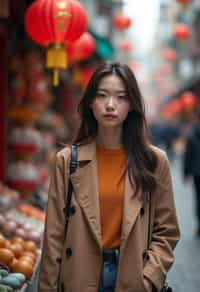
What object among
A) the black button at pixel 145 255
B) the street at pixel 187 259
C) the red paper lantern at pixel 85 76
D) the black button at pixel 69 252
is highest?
the black button at pixel 69 252

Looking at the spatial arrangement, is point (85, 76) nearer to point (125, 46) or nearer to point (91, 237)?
point (125, 46)

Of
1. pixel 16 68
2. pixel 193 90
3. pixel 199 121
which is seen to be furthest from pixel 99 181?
pixel 193 90

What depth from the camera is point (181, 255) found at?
31.5 ft

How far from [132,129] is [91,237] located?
77 cm

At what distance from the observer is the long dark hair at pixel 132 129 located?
3.96m

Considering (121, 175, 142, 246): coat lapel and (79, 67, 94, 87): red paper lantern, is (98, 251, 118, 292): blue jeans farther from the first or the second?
(79, 67, 94, 87): red paper lantern

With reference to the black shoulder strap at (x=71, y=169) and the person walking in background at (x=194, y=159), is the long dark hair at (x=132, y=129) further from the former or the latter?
the person walking in background at (x=194, y=159)

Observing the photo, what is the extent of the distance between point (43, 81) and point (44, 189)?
2018 mm

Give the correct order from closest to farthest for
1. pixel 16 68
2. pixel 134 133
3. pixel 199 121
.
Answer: pixel 134 133
pixel 16 68
pixel 199 121

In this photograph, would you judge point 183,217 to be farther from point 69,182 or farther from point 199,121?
point 69,182

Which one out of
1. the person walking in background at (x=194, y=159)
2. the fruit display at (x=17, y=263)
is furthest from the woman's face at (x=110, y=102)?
the person walking in background at (x=194, y=159)

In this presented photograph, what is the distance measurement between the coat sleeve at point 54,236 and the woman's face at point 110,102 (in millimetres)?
429

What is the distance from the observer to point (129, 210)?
3.85 m

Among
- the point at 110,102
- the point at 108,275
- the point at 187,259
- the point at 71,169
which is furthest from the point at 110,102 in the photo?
the point at 187,259
